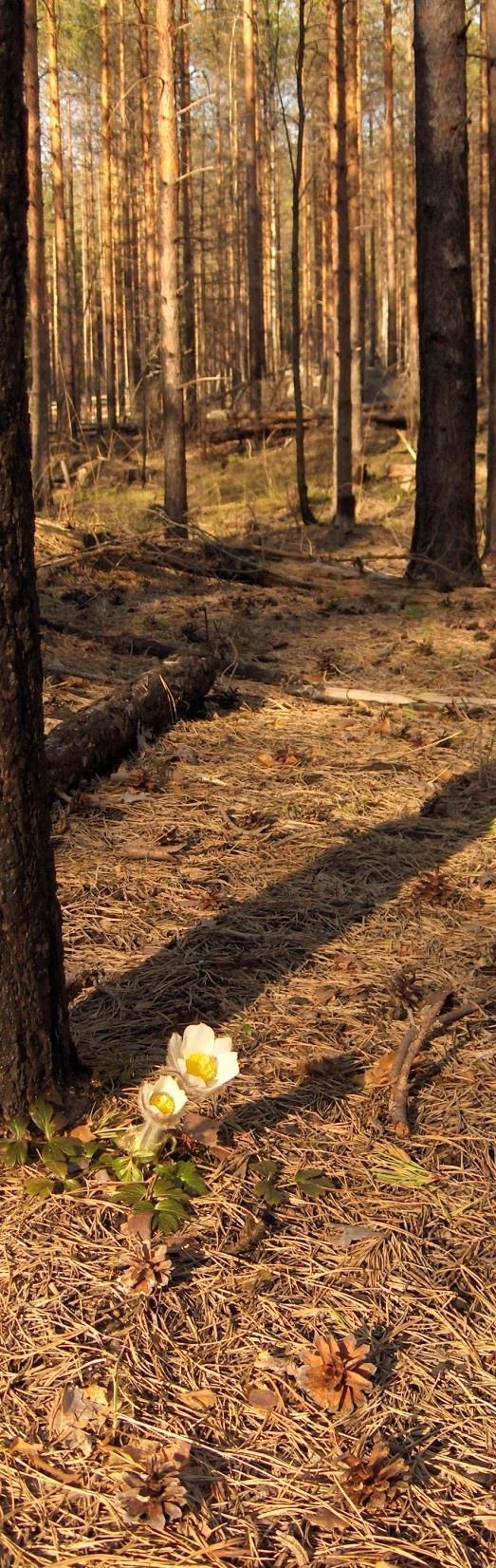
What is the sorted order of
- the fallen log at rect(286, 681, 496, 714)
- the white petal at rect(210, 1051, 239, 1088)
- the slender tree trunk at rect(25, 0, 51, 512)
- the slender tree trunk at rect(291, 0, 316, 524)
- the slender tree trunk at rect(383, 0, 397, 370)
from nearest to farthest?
the white petal at rect(210, 1051, 239, 1088), the fallen log at rect(286, 681, 496, 714), the slender tree trunk at rect(291, 0, 316, 524), the slender tree trunk at rect(25, 0, 51, 512), the slender tree trunk at rect(383, 0, 397, 370)

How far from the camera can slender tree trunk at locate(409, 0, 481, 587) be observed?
8.15 metres

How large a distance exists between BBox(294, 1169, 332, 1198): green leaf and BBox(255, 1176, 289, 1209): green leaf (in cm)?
4

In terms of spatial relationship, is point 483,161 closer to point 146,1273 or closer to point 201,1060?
point 201,1060

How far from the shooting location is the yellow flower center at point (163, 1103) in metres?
2.09

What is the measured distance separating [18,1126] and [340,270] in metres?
11.1

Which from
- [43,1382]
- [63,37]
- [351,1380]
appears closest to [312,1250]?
[351,1380]

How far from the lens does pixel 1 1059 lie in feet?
7.22

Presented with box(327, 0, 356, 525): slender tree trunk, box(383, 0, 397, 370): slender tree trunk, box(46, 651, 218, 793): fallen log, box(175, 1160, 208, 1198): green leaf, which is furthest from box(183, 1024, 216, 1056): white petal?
box(383, 0, 397, 370): slender tree trunk

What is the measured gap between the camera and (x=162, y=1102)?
210 cm

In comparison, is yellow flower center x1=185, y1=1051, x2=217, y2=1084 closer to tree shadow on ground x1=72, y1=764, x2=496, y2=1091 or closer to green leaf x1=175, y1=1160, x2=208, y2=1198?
green leaf x1=175, y1=1160, x2=208, y2=1198

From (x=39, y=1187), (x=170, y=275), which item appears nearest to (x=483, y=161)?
(x=170, y=275)

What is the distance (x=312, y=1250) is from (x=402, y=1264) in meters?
0.15

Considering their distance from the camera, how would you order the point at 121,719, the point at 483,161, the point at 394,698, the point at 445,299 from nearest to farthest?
the point at 121,719 → the point at 394,698 → the point at 445,299 → the point at 483,161

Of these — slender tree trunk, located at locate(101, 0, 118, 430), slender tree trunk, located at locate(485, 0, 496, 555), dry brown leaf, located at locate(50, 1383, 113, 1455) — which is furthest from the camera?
slender tree trunk, located at locate(101, 0, 118, 430)
